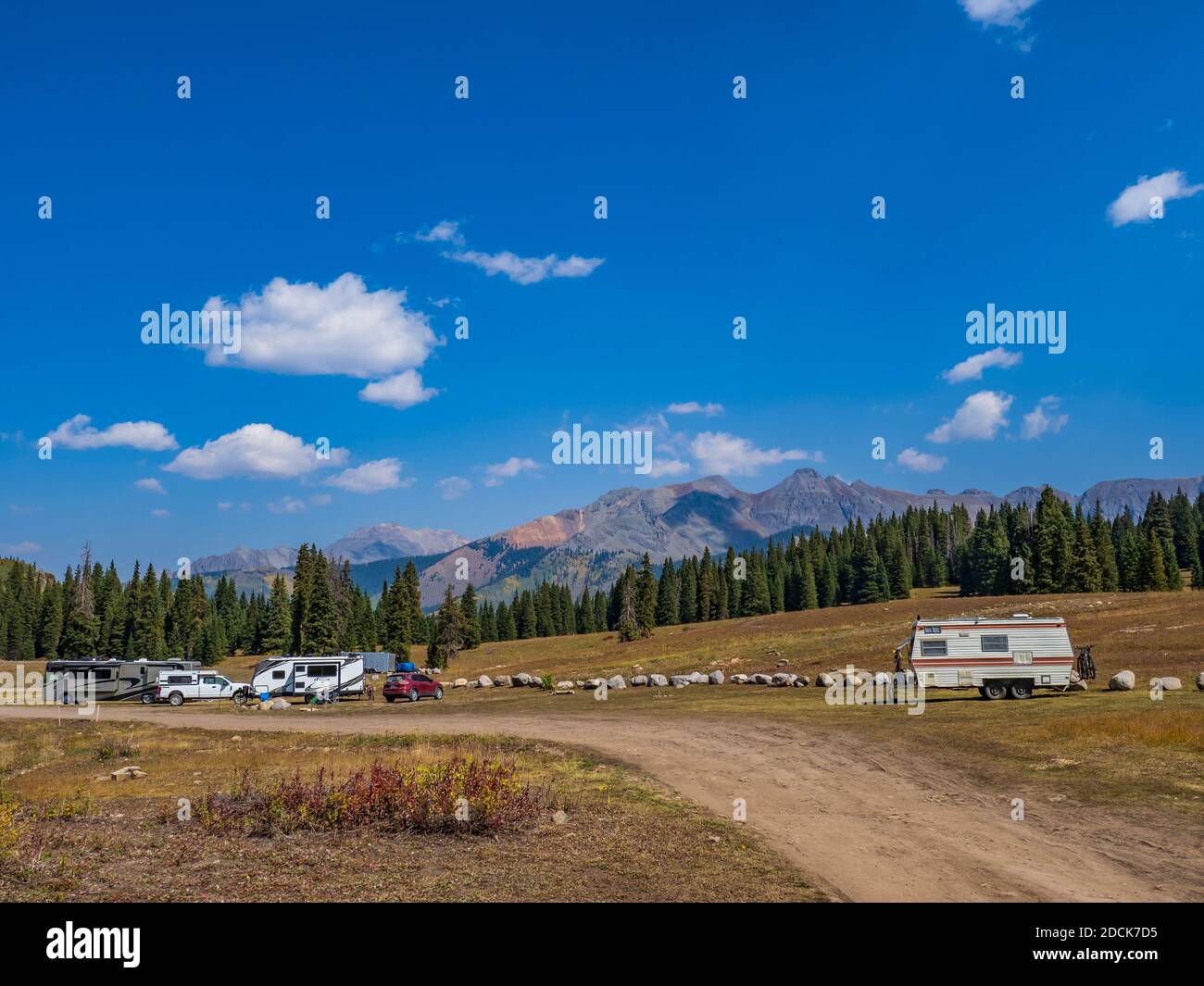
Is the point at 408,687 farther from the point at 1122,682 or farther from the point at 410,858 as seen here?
the point at 410,858

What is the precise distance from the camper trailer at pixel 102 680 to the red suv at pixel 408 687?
16.6 metres

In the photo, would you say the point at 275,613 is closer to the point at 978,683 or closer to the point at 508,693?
the point at 508,693

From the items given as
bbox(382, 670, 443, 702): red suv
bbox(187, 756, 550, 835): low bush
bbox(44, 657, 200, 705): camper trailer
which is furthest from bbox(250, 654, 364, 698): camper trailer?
bbox(187, 756, 550, 835): low bush

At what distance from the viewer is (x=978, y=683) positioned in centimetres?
3725

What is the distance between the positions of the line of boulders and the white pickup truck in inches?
2008

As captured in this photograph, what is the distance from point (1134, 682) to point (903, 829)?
1199 inches

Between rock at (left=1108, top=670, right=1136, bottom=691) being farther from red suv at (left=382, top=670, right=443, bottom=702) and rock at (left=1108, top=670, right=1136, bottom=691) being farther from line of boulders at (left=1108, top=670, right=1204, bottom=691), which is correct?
red suv at (left=382, top=670, right=443, bottom=702)

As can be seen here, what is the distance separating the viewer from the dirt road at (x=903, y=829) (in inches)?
443

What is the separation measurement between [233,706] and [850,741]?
42002 mm

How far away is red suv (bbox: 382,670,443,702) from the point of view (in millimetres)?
54219

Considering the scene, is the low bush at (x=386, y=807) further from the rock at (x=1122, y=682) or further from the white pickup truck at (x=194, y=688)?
the white pickup truck at (x=194, y=688)

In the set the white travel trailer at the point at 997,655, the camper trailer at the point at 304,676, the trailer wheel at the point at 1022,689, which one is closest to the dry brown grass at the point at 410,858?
the white travel trailer at the point at 997,655

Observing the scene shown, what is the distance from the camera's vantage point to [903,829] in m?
14.7
